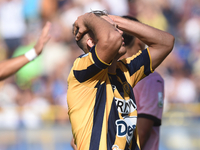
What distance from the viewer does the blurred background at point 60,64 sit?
8359mm

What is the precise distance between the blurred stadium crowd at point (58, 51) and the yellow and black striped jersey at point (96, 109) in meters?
6.59

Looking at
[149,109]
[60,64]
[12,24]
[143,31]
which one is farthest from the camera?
[12,24]

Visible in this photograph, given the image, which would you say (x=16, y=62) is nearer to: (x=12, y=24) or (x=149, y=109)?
(x=149, y=109)

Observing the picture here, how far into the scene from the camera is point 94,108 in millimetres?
1875

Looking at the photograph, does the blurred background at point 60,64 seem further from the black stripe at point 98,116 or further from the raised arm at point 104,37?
the raised arm at point 104,37

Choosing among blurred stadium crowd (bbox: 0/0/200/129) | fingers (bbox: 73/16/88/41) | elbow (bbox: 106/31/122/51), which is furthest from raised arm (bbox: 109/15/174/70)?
blurred stadium crowd (bbox: 0/0/200/129)

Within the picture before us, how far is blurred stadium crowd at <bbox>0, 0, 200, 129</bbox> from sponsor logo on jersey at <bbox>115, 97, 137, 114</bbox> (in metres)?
6.49

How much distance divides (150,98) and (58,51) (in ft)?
21.3

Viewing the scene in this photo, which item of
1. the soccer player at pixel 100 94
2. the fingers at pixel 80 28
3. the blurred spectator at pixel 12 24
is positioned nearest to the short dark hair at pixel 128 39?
the soccer player at pixel 100 94

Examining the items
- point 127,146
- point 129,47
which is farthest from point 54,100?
point 127,146

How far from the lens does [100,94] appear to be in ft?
6.22

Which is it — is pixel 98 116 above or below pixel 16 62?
below

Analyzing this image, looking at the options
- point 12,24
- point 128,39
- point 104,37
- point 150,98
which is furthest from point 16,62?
point 12,24

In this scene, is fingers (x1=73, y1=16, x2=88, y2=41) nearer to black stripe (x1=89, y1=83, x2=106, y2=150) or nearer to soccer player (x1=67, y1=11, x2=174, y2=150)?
soccer player (x1=67, y1=11, x2=174, y2=150)
